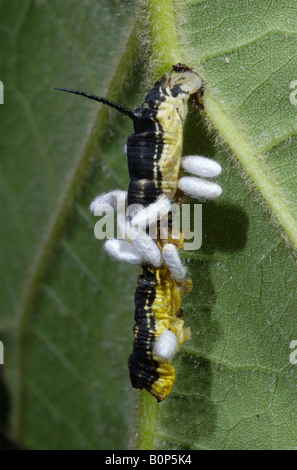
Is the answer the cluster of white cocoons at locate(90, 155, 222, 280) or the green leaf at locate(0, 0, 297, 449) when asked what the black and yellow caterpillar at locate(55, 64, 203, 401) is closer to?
the cluster of white cocoons at locate(90, 155, 222, 280)

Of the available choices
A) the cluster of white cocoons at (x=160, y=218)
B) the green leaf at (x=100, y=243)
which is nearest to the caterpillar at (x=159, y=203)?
the cluster of white cocoons at (x=160, y=218)

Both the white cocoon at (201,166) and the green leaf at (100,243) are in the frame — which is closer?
the white cocoon at (201,166)

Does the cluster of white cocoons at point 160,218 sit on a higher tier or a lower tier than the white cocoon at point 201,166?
lower

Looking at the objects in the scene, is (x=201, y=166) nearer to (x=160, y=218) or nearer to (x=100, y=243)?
(x=160, y=218)

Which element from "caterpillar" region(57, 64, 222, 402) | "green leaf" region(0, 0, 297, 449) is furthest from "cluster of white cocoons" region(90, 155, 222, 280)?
"green leaf" region(0, 0, 297, 449)

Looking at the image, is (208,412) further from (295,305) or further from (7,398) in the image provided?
(7,398)

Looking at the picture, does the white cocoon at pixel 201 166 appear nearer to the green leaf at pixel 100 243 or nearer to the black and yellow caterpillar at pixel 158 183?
the black and yellow caterpillar at pixel 158 183
